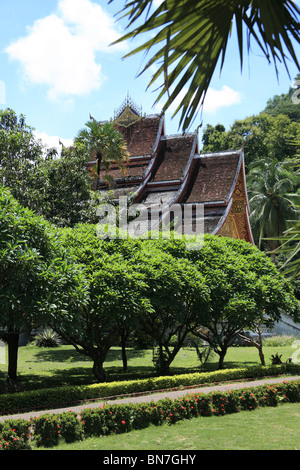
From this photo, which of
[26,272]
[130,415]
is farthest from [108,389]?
[26,272]

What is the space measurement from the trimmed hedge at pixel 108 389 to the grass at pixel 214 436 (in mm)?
3233

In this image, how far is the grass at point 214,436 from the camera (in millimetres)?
8602

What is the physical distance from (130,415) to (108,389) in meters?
3.56

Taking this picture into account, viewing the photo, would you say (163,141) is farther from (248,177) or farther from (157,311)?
(157,311)

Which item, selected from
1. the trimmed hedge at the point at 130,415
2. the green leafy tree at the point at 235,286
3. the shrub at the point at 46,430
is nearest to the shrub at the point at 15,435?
the trimmed hedge at the point at 130,415

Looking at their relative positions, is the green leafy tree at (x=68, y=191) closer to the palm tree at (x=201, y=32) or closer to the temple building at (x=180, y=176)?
the temple building at (x=180, y=176)

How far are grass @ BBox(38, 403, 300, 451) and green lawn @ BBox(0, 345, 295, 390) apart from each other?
21.7ft

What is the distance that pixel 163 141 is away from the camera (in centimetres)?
3450

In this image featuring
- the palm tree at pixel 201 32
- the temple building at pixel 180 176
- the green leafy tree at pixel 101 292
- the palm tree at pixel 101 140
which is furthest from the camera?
the temple building at pixel 180 176

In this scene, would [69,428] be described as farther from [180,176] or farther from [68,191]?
[180,176]

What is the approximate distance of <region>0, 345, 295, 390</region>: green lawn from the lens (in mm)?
17844

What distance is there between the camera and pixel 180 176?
31.2 metres

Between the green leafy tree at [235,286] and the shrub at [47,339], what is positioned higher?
the green leafy tree at [235,286]
